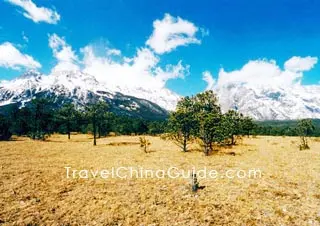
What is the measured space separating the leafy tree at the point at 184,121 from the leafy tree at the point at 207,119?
145 centimetres

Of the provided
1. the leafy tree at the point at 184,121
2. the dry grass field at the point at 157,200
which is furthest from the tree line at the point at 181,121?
the dry grass field at the point at 157,200

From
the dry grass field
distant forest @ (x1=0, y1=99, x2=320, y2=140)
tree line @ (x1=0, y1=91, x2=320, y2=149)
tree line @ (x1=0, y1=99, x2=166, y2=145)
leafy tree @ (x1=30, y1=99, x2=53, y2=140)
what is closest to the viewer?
the dry grass field

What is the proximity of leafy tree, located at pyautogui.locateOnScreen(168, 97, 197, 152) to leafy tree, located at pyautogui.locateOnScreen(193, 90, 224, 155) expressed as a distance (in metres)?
1.45

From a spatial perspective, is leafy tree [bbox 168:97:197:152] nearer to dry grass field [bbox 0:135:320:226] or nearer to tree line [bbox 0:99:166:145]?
dry grass field [bbox 0:135:320:226]

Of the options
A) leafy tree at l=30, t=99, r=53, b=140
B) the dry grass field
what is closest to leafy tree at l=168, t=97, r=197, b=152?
the dry grass field

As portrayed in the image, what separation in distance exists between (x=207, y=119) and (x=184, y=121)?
7.88 m

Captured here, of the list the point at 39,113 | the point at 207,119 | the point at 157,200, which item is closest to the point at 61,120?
the point at 39,113

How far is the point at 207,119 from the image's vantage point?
50.9 m

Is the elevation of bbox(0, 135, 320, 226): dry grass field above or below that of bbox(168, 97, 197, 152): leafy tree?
below

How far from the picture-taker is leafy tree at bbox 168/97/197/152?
57.6 m

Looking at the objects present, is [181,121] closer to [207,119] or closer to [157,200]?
[207,119]

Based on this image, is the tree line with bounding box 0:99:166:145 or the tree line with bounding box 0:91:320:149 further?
the tree line with bounding box 0:99:166:145

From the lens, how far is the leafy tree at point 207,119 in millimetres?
51781

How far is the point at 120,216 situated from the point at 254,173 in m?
19.4
